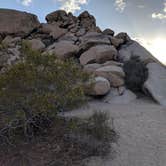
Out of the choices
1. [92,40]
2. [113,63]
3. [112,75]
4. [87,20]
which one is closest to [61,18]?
[87,20]

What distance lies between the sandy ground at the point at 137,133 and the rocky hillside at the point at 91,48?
101 centimetres

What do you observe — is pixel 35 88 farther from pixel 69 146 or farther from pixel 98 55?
pixel 98 55

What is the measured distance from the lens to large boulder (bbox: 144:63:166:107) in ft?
37.6

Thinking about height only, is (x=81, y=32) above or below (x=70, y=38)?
above

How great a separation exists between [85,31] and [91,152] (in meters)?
13.6

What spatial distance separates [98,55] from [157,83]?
126 inches

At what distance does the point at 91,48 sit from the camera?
14.6 meters

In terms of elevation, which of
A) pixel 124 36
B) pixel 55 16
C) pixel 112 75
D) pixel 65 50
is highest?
pixel 55 16

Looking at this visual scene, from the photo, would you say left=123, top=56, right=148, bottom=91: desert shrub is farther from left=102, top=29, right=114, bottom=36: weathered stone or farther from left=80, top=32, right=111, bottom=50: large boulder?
left=102, top=29, right=114, bottom=36: weathered stone

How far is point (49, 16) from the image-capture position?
2000 cm

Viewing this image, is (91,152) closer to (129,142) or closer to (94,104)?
(129,142)

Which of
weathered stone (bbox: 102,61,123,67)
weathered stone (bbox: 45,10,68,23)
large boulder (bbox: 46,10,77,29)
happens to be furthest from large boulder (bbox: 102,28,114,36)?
weathered stone (bbox: 102,61,123,67)

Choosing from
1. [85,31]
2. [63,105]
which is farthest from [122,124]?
[85,31]

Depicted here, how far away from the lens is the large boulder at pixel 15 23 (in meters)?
17.5
